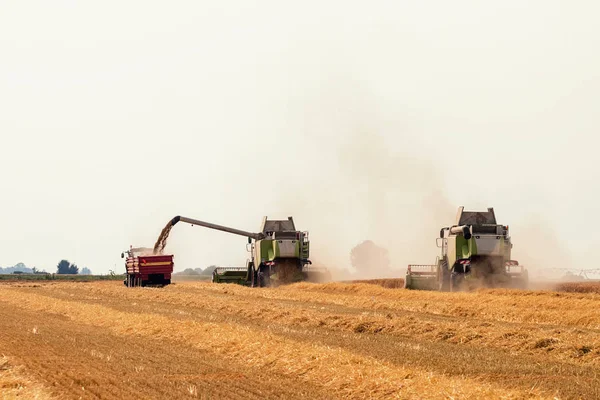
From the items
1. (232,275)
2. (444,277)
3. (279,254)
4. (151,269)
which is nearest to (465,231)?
(444,277)

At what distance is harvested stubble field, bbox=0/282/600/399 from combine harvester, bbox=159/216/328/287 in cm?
1631

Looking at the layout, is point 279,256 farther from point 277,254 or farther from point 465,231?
point 465,231

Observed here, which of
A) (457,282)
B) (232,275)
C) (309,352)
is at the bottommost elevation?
(309,352)

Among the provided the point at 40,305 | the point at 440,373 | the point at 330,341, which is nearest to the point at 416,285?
the point at 40,305

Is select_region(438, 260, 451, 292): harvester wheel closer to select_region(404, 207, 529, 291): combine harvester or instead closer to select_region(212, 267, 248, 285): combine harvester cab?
select_region(404, 207, 529, 291): combine harvester

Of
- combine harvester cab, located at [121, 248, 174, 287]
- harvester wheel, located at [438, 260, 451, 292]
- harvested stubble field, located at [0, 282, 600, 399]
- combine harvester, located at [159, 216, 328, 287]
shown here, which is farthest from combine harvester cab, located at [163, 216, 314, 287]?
harvested stubble field, located at [0, 282, 600, 399]

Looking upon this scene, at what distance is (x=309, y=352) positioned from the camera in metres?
16.3

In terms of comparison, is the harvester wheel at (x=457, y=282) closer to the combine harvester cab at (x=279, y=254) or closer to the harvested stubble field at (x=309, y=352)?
the harvested stubble field at (x=309, y=352)

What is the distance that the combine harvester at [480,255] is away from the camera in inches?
1473

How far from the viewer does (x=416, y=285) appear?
40.8 m

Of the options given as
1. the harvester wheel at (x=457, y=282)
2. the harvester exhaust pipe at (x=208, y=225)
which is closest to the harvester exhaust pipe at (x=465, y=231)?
the harvester wheel at (x=457, y=282)

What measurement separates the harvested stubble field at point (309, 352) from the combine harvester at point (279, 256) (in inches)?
Answer: 642

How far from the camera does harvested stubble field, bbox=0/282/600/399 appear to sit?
1330cm

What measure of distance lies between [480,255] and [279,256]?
13.0m
